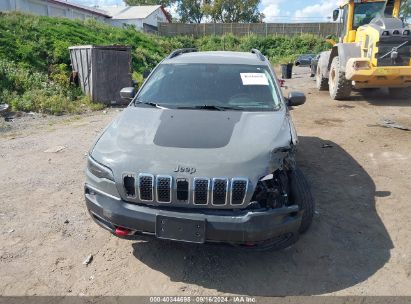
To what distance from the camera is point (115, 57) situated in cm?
1090

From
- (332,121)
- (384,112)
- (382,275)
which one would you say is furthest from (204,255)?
(384,112)

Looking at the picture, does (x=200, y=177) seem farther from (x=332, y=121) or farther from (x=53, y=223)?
(x=332, y=121)

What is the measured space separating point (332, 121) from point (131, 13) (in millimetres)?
47072

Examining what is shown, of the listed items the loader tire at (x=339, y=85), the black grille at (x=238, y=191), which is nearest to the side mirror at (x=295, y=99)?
the black grille at (x=238, y=191)

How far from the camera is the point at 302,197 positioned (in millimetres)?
3262

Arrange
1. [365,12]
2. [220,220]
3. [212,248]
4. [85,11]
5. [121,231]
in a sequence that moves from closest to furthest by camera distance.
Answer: [220,220]
[121,231]
[212,248]
[365,12]
[85,11]

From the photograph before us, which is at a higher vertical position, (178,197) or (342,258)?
(178,197)

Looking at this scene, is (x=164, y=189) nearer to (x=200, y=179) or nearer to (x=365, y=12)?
(x=200, y=179)

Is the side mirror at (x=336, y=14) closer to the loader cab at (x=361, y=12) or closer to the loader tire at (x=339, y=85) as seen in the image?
the loader cab at (x=361, y=12)

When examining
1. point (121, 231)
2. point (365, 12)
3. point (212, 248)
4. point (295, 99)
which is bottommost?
point (212, 248)

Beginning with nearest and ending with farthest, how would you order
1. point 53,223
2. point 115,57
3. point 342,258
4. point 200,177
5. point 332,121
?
point 200,177 < point 342,258 < point 53,223 < point 332,121 < point 115,57

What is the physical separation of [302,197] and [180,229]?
116 cm

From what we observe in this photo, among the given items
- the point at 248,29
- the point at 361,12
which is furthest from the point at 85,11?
the point at 361,12

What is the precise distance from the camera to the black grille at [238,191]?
2.77 meters
